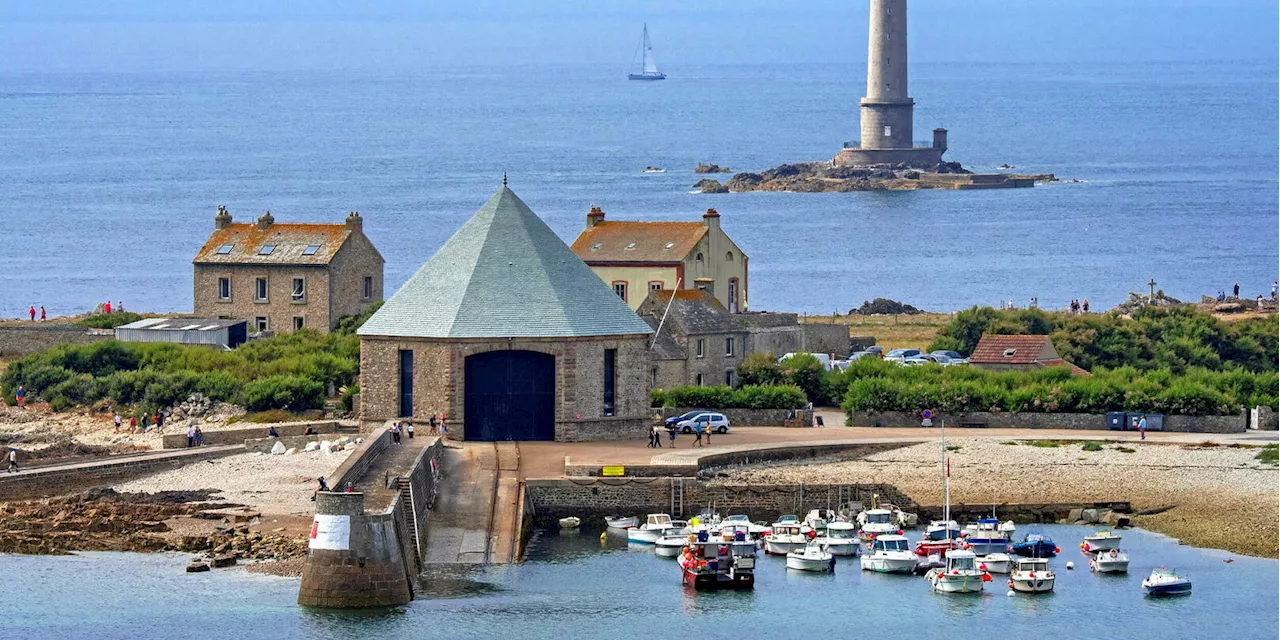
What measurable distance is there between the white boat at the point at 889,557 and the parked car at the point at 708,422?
13.9 meters

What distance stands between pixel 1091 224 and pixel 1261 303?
3052 inches

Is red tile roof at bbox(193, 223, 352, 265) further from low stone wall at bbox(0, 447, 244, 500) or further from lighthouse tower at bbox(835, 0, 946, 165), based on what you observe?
lighthouse tower at bbox(835, 0, 946, 165)

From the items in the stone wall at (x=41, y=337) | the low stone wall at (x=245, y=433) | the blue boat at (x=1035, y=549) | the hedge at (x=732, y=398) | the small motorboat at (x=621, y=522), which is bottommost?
→ the blue boat at (x=1035, y=549)

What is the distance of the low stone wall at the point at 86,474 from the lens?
5776cm

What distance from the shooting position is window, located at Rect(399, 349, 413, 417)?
208 feet

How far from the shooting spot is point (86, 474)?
194 feet

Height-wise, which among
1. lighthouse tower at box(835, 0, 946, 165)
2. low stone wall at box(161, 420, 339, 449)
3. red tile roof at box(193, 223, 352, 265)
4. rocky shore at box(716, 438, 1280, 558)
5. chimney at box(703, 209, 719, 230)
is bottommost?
rocky shore at box(716, 438, 1280, 558)

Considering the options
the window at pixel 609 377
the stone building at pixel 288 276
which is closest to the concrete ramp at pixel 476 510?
the window at pixel 609 377

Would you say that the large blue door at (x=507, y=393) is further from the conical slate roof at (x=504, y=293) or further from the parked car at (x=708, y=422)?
the parked car at (x=708, y=422)

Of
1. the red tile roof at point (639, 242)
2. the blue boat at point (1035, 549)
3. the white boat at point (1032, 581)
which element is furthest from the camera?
the red tile roof at point (639, 242)

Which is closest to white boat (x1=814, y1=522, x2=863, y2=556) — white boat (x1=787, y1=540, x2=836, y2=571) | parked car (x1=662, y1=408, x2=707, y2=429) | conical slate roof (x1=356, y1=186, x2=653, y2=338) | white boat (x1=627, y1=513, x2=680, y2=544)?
white boat (x1=787, y1=540, x2=836, y2=571)

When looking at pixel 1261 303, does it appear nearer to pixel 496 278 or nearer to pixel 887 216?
pixel 496 278

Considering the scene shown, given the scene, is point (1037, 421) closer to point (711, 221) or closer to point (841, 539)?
point (841, 539)

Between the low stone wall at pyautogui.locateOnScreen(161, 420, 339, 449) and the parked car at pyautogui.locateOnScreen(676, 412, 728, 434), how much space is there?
8.73 metres
